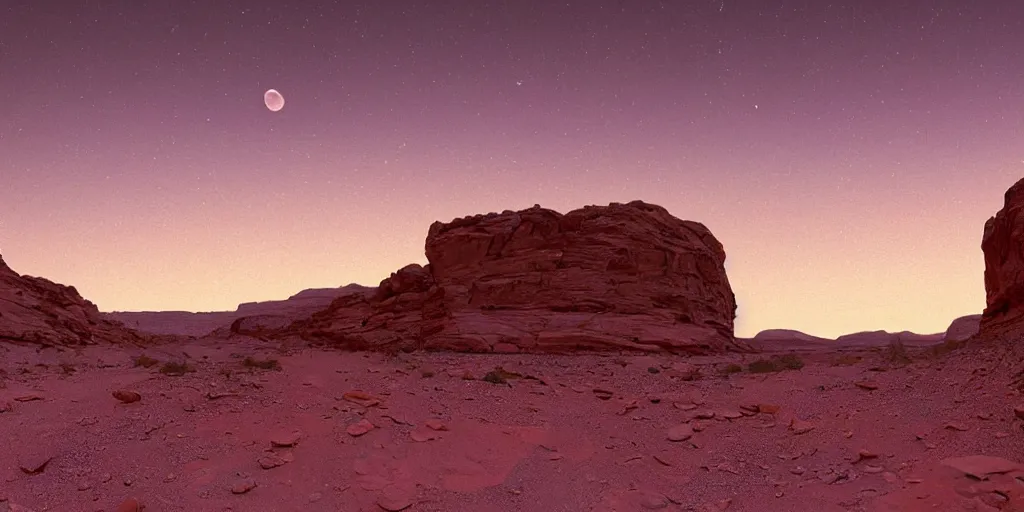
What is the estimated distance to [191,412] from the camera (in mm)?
11367

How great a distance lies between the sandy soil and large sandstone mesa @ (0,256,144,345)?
36.3 ft

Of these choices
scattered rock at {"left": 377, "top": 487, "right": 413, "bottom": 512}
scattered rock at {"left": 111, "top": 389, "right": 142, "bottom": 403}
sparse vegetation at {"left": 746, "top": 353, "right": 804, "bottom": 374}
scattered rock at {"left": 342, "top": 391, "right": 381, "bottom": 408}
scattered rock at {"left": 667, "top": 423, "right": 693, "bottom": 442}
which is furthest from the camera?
sparse vegetation at {"left": 746, "top": 353, "right": 804, "bottom": 374}

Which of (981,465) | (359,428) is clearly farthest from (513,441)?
(981,465)

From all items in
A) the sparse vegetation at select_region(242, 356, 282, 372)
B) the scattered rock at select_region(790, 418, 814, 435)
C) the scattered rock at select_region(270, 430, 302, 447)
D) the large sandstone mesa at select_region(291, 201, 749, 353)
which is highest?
the large sandstone mesa at select_region(291, 201, 749, 353)

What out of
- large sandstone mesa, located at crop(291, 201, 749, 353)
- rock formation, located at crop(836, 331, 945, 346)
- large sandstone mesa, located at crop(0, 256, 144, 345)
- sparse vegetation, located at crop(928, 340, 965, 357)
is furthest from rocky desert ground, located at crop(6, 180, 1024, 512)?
rock formation, located at crop(836, 331, 945, 346)

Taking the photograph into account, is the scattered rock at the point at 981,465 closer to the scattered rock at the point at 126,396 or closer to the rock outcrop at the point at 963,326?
the scattered rock at the point at 126,396

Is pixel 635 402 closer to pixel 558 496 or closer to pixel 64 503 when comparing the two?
pixel 558 496

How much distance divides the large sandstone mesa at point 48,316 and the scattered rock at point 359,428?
18.7 metres

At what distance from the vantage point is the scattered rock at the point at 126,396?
11508 mm

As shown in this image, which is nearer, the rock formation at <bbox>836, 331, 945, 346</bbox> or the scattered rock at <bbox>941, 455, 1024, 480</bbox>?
the scattered rock at <bbox>941, 455, 1024, 480</bbox>

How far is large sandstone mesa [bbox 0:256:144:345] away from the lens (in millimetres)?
23047

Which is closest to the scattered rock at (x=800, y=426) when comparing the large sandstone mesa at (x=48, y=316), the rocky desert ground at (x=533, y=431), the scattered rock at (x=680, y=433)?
the rocky desert ground at (x=533, y=431)

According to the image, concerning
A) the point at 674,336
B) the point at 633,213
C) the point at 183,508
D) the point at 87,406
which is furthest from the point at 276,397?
the point at 633,213

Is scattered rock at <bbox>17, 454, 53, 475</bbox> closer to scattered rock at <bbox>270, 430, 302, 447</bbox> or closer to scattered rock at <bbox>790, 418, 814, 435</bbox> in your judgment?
scattered rock at <bbox>270, 430, 302, 447</bbox>
